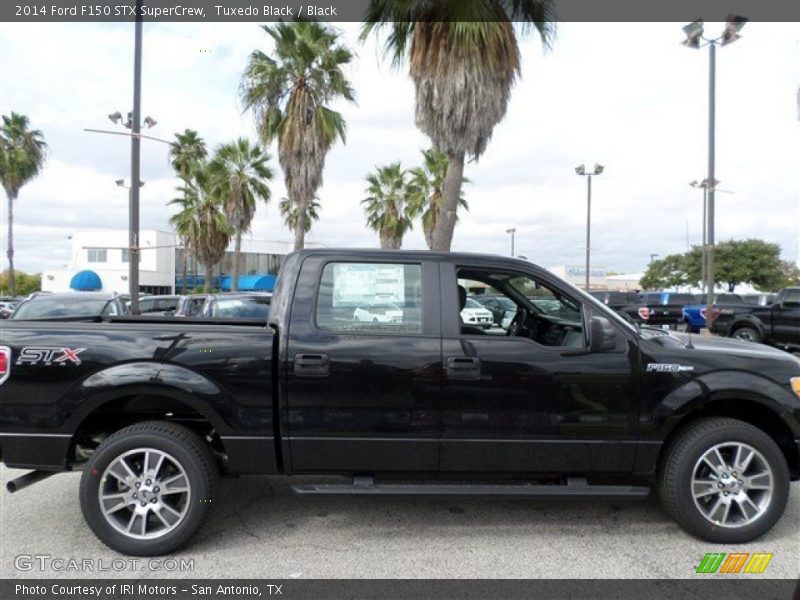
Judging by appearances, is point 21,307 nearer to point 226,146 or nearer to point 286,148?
point 286,148

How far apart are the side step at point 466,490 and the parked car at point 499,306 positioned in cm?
152

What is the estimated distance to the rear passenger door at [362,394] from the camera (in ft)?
11.9

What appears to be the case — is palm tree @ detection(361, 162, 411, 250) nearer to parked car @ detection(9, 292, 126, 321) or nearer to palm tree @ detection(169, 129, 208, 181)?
palm tree @ detection(169, 129, 208, 181)

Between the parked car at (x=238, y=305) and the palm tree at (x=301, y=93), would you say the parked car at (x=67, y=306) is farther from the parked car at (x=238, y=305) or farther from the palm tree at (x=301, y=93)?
the palm tree at (x=301, y=93)

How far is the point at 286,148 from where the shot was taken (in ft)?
58.6

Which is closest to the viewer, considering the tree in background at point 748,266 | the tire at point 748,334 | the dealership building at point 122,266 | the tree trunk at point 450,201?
the tree trunk at point 450,201

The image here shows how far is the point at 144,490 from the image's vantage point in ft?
11.7

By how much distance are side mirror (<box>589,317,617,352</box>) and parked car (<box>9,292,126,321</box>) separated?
30.7ft

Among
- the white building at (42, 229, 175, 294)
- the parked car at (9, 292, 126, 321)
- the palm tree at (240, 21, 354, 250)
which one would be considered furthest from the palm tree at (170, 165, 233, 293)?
the white building at (42, 229, 175, 294)

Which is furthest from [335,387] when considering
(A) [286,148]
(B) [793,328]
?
(A) [286,148]

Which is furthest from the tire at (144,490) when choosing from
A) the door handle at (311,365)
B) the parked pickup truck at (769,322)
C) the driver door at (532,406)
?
the parked pickup truck at (769,322)

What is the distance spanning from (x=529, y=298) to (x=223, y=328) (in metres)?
2.30

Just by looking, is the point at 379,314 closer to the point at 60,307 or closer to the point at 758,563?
the point at 758,563

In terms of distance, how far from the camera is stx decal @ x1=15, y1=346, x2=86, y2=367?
3.54 metres
